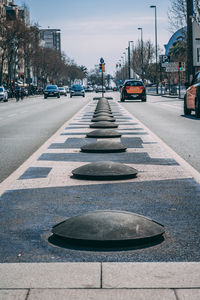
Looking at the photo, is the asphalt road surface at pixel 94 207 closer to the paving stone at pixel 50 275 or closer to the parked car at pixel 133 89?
the paving stone at pixel 50 275

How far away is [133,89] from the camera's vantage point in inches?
1793

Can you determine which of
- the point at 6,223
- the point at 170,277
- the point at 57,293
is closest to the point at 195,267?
the point at 170,277

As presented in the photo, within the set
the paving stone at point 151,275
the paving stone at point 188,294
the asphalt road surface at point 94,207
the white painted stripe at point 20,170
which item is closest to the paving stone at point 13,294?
the paving stone at point 151,275

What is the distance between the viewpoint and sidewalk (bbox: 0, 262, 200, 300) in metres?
3.40

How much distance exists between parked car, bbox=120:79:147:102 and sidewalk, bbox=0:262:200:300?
4129 centimetres

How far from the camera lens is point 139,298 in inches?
131

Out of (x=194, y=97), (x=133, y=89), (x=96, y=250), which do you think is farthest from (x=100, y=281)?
(x=133, y=89)

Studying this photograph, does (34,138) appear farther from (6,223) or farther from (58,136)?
(6,223)

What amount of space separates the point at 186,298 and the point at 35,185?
4352 millimetres

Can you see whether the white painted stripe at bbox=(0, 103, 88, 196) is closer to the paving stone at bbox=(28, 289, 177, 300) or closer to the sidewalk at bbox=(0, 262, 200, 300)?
the sidewalk at bbox=(0, 262, 200, 300)

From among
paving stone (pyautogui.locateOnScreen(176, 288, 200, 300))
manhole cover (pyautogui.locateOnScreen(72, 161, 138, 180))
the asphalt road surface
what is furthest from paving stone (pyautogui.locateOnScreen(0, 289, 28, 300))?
manhole cover (pyautogui.locateOnScreen(72, 161, 138, 180))

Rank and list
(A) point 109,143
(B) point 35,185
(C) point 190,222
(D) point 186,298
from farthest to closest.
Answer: (A) point 109,143 < (B) point 35,185 < (C) point 190,222 < (D) point 186,298

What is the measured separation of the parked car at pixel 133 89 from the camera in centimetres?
4508

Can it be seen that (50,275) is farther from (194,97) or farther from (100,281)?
Answer: (194,97)
